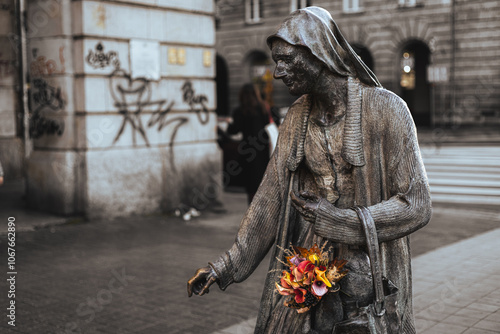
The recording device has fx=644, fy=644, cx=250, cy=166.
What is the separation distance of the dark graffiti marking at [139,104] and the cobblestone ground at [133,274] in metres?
1.45

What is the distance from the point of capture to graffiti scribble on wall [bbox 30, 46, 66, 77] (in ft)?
31.0

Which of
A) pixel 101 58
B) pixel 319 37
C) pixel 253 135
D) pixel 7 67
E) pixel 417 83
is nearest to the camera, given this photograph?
pixel 319 37

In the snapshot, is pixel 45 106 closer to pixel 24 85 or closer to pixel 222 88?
pixel 24 85

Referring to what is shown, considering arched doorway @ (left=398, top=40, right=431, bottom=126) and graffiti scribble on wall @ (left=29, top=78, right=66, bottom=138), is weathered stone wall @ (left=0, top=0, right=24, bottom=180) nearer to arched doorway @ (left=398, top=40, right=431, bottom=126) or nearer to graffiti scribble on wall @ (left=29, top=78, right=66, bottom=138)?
graffiti scribble on wall @ (left=29, top=78, right=66, bottom=138)

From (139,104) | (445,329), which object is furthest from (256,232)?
(139,104)

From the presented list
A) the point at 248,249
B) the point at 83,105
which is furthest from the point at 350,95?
the point at 83,105

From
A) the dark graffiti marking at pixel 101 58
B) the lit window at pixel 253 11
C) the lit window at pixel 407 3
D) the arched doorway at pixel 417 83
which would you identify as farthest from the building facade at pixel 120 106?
the arched doorway at pixel 417 83

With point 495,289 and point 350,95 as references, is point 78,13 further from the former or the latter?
point 350,95

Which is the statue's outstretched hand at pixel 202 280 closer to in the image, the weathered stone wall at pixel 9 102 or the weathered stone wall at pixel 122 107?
the weathered stone wall at pixel 122 107

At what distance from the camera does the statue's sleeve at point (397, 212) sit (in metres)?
2.21

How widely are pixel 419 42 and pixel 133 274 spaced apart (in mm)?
29146

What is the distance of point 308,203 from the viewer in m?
2.22

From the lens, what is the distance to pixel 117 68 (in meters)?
9.72

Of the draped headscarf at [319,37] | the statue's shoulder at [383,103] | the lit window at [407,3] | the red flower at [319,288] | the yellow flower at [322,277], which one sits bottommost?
the red flower at [319,288]
